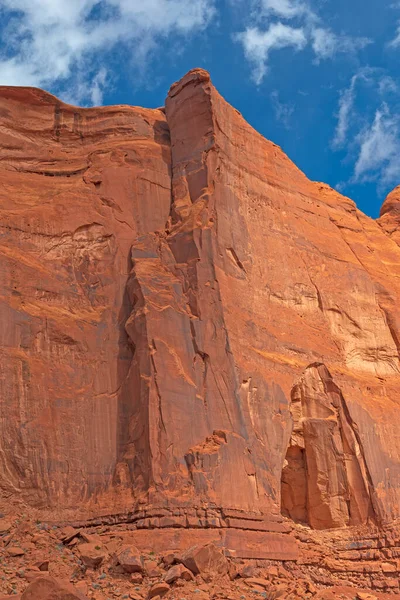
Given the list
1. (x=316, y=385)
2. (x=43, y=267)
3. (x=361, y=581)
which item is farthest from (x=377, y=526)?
(x=43, y=267)

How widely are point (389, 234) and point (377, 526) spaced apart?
12.5m

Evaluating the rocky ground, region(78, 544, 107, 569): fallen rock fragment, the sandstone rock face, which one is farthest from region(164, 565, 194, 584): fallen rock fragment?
the sandstone rock face

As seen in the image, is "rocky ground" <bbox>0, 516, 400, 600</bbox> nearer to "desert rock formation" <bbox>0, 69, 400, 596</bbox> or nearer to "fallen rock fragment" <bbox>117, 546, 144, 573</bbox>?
"fallen rock fragment" <bbox>117, 546, 144, 573</bbox>

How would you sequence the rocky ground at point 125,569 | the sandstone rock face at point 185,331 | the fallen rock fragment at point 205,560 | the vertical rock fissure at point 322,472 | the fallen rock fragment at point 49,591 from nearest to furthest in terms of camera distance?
the fallen rock fragment at point 49,591 → the rocky ground at point 125,569 → the fallen rock fragment at point 205,560 → the sandstone rock face at point 185,331 → the vertical rock fissure at point 322,472

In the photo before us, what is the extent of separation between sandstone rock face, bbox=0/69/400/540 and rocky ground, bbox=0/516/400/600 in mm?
694

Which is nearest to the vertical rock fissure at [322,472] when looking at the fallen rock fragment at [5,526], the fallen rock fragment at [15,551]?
the fallen rock fragment at [5,526]

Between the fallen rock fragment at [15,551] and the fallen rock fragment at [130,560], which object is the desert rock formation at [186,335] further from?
the fallen rock fragment at [15,551]

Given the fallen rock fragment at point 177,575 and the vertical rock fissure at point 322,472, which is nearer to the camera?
the fallen rock fragment at point 177,575

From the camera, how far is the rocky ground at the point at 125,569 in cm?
1914

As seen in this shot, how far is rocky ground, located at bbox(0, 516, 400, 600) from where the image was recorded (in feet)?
62.8

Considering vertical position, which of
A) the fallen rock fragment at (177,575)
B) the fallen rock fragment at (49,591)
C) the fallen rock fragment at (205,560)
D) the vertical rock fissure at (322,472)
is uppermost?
the vertical rock fissure at (322,472)

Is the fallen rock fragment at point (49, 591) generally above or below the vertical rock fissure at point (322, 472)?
below

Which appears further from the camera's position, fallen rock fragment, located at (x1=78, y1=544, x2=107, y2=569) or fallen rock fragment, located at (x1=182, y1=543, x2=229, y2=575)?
fallen rock fragment, located at (x1=78, y1=544, x2=107, y2=569)

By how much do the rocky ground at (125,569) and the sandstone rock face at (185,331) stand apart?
2.28 feet
